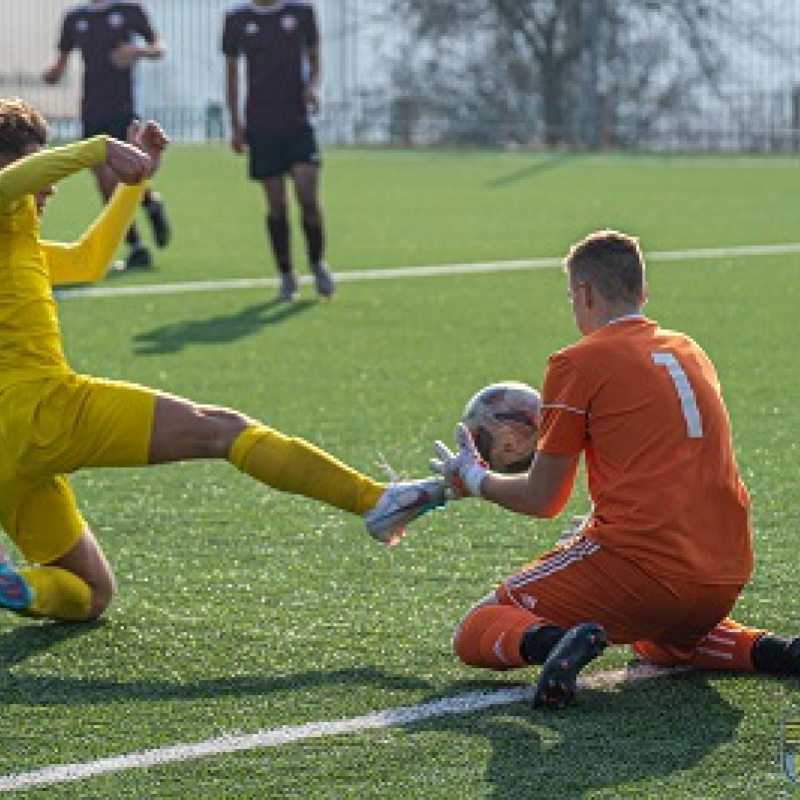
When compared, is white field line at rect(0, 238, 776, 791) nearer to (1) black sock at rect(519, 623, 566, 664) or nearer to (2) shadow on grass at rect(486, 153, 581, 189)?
(1) black sock at rect(519, 623, 566, 664)

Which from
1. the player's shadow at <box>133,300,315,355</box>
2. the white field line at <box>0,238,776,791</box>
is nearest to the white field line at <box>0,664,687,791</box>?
the white field line at <box>0,238,776,791</box>

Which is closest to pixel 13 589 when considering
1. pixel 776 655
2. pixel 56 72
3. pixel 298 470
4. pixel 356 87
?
pixel 298 470

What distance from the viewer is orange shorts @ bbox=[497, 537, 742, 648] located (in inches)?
212

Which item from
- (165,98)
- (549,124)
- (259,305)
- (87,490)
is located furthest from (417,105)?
(87,490)

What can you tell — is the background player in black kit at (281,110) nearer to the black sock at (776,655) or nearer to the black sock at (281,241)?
the black sock at (281,241)

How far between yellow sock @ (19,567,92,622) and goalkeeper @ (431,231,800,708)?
1.15m

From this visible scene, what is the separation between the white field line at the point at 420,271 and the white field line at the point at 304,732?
9.12 m

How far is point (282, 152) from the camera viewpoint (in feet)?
46.1

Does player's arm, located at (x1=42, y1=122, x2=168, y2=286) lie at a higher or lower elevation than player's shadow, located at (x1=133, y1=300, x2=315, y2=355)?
higher

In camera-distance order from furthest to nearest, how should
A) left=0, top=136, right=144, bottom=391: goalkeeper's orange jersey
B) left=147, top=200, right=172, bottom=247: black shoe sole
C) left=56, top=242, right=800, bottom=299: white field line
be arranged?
left=147, top=200, right=172, bottom=247: black shoe sole → left=56, top=242, right=800, bottom=299: white field line → left=0, top=136, right=144, bottom=391: goalkeeper's orange jersey

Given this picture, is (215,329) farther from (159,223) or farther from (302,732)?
(302,732)

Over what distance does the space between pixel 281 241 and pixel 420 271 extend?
186cm

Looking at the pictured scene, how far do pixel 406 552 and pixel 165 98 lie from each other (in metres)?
36.6

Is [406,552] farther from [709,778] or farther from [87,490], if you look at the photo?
[709,778]
